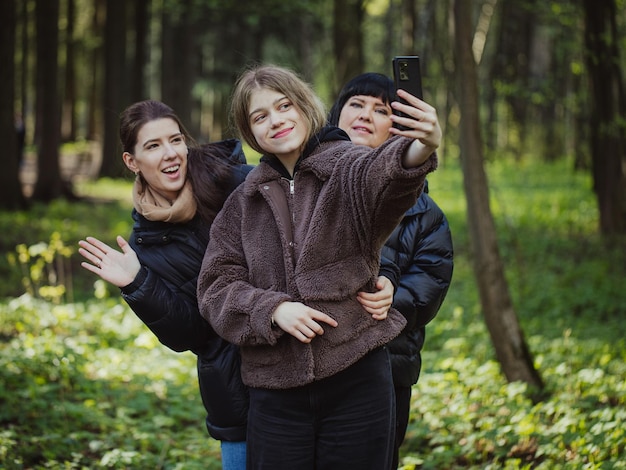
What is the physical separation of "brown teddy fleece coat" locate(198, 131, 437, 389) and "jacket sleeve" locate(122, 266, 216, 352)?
0.27 metres

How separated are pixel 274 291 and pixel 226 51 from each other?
24073 millimetres

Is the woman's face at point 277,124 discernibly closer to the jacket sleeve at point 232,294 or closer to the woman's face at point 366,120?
the jacket sleeve at point 232,294

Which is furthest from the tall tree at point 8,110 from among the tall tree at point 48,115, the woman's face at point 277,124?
the woman's face at point 277,124

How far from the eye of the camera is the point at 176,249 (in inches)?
129

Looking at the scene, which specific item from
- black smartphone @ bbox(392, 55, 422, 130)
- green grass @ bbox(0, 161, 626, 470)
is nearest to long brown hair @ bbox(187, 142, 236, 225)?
black smartphone @ bbox(392, 55, 422, 130)

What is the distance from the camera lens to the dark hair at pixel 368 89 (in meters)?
3.71

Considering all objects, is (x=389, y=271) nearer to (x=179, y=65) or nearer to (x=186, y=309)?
(x=186, y=309)

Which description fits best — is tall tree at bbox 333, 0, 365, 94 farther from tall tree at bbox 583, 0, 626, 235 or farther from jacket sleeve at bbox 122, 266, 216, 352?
jacket sleeve at bbox 122, 266, 216, 352

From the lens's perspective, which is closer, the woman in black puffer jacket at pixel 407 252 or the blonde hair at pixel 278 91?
the blonde hair at pixel 278 91

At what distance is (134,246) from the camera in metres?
3.32

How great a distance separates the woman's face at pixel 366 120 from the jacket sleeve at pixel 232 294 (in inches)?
37.8

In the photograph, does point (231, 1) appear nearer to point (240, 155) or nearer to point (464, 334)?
point (464, 334)

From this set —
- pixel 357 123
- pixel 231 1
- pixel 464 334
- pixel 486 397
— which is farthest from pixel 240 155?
pixel 231 1

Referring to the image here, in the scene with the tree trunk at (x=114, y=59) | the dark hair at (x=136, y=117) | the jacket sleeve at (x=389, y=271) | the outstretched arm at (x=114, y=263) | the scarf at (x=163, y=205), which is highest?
the tree trunk at (x=114, y=59)
